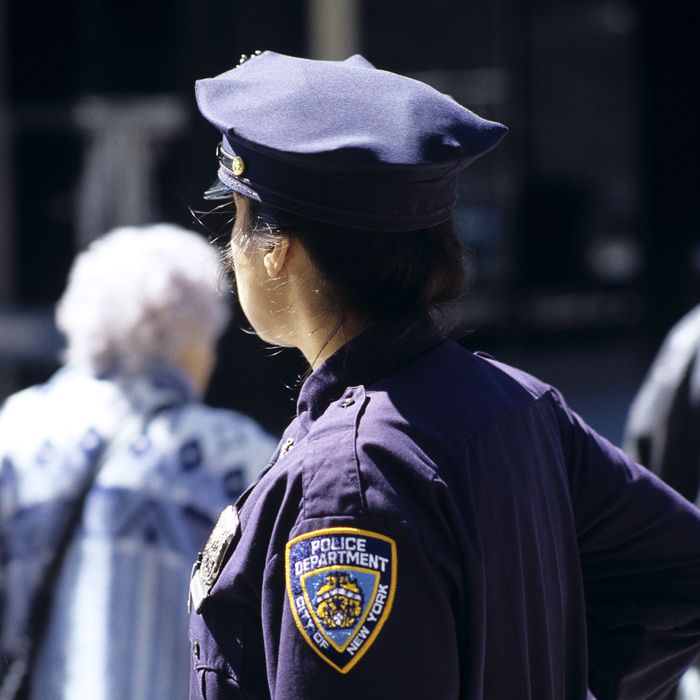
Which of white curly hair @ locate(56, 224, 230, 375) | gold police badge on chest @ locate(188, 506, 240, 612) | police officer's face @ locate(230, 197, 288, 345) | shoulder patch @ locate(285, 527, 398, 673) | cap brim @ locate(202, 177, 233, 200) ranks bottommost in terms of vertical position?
white curly hair @ locate(56, 224, 230, 375)

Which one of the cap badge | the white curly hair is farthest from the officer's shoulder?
the white curly hair

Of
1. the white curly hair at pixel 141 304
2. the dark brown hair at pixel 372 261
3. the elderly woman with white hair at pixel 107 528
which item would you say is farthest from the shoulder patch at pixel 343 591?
the white curly hair at pixel 141 304

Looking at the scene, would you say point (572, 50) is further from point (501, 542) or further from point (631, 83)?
point (501, 542)

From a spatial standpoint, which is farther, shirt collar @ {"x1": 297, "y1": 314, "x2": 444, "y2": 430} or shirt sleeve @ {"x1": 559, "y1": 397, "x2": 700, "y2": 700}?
shirt sleeve @ {"x1": 559, "y1": 397, "x2": 700, "y2": 700}

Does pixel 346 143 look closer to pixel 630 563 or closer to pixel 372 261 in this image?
pixel 372 261

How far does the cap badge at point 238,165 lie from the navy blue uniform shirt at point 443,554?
0.80 feet

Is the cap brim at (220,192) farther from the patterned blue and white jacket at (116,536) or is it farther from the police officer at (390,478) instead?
the patterned blue and white jacket at (116,536)

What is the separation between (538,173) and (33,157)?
3.66 meters

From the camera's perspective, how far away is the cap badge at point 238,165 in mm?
1510

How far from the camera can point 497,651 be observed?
1452 mm

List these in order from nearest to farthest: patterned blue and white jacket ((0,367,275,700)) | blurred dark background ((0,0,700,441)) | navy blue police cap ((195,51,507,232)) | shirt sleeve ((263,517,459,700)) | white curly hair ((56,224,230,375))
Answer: shirt sleeve ((263,517,459,700)) → navy blue police cap ((195,51,507,232)) → patterned blue and white jacket ((0,367,275,700)) → white curly hair ((56,224,230,375)) → blurred dark background ((0,0,700,441))

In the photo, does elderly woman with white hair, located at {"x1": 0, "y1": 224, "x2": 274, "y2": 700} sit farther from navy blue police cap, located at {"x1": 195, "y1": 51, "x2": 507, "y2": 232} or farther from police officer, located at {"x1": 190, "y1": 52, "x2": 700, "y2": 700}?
navy blue police cap, located at {"x1": 195, "y1": 51, "x2": 507, "y2": 232}

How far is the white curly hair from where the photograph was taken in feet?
9.16

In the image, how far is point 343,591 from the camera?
133 cm
